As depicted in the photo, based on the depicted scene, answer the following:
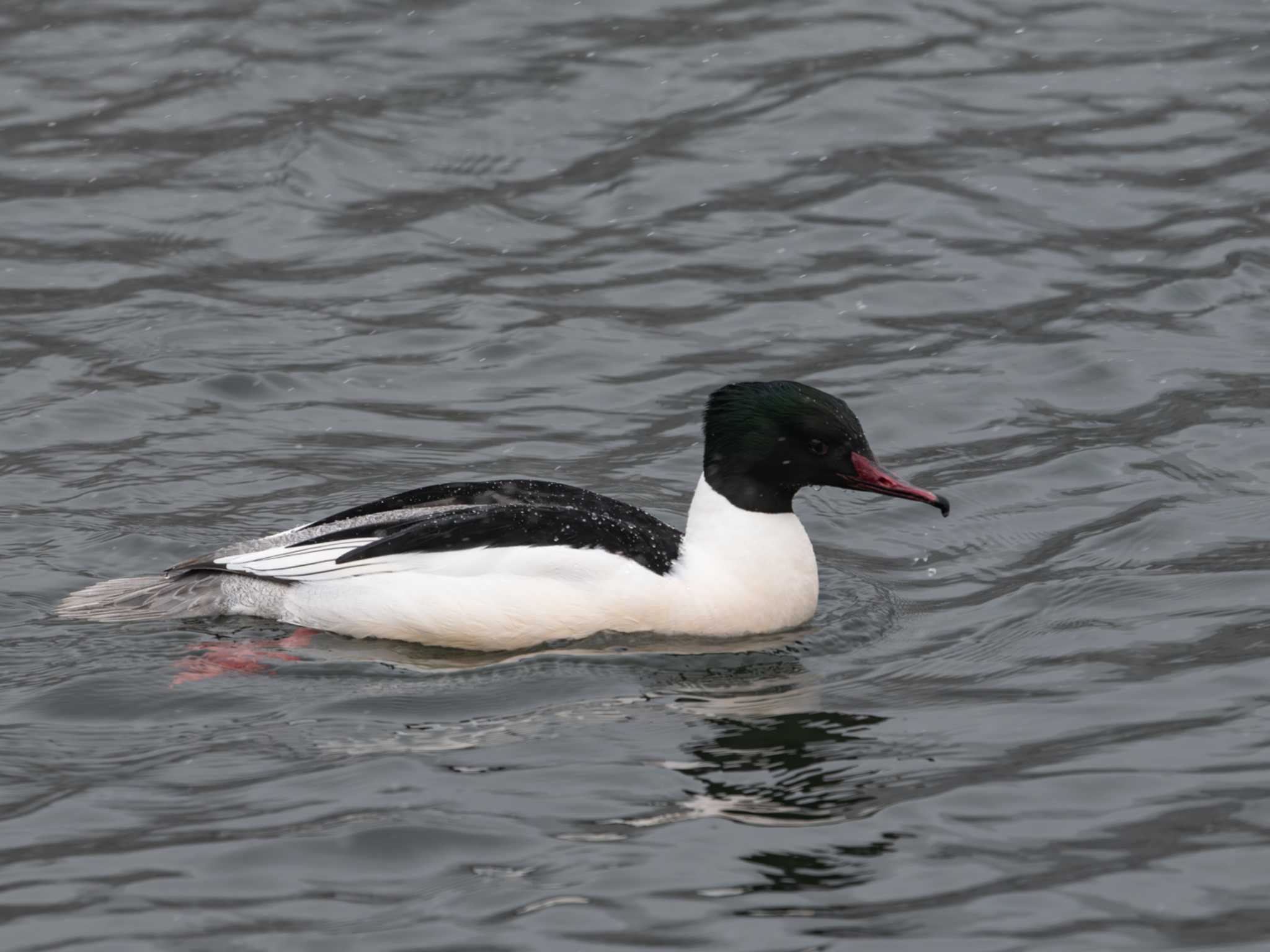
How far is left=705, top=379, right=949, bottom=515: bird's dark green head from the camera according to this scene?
357 inches

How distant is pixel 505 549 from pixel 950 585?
7.53ft

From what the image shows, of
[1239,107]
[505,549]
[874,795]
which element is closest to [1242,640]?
[874,795]

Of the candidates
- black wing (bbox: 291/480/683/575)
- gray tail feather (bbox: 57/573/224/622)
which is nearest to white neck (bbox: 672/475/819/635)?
black wing (bbox: 291/480/683/575)

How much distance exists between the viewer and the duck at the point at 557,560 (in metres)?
8.88

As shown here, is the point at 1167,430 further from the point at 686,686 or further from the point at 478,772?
the point at 478,772

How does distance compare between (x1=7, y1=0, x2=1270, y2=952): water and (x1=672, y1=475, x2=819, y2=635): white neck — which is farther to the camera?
(x1=672, y1=475, x2=819, y2=635): white neck

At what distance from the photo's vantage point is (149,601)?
926cm

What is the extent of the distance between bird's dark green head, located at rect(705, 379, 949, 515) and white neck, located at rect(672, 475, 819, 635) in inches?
3.8

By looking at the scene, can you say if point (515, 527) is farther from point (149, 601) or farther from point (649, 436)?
point (649, 436)

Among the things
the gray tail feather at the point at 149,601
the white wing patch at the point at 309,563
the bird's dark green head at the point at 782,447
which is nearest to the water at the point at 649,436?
the gray tail feather at the point at 149,601

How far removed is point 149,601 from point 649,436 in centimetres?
337

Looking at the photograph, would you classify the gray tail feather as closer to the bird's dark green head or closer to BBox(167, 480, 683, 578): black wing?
BBox(167, 480, 683, 578): black wing

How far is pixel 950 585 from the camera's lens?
32.3 ft

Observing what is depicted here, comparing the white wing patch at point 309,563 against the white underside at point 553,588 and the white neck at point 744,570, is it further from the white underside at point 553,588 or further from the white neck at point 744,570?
the white neck at point 744,570
